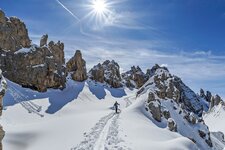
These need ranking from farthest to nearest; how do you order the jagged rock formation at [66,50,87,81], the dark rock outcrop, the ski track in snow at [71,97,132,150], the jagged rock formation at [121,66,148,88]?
1. the jagged rock formation at [121,66,148,88]
2. the jagged rock formation at [66,50,87,81]
3. the dark rock outcrop
4. the ski track in snow at [71,97,132,150]

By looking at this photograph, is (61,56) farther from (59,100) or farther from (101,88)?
(59,100)

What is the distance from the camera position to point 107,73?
136625 millimetres

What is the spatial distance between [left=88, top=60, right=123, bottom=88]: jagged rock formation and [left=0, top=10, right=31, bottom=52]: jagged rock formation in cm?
4801

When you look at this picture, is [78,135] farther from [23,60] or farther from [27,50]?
[27,50]

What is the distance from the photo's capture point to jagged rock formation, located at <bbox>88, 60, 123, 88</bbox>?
420 feet

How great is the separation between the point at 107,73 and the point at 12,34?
65.2 m

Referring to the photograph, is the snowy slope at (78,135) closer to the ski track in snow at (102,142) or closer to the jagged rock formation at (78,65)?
the ski track in snow at (102,142)

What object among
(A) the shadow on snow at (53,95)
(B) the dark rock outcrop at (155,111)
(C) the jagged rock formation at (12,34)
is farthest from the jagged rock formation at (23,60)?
(B) the dark rock outcrop at (155,111)

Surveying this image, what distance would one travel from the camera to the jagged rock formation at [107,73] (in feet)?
420

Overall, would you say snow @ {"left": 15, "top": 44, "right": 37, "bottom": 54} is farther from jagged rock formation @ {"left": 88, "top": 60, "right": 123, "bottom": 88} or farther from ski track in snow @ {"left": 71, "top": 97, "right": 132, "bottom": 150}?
ski track in snow @ {"left": 71, "top": 97, "right": 132, "bottom": 150}

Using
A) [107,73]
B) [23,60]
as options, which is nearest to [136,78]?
[107,73]

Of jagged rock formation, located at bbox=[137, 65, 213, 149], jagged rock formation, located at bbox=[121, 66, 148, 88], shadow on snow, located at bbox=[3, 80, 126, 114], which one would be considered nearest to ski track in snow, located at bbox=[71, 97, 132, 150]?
shadow on snow, located at bbox=[3, 80, 126, 114]

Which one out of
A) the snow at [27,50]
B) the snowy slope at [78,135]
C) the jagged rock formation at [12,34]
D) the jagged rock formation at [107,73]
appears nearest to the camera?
the snowy slope at [78,135]

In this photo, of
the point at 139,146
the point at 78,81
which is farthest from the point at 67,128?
the point at 78,81
